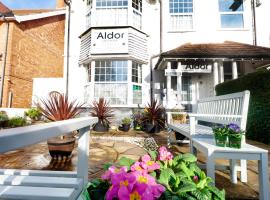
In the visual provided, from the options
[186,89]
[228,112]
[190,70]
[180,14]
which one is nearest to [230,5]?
[180,14]

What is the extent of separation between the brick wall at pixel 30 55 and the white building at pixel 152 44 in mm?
3199

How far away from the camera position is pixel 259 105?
17.3 ft

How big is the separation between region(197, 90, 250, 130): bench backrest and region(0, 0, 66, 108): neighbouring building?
935cm

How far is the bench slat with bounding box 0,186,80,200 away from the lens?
98 cm

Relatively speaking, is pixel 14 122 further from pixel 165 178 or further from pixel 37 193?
pixel 165 178

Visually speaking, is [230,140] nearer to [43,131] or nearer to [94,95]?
[43,131]

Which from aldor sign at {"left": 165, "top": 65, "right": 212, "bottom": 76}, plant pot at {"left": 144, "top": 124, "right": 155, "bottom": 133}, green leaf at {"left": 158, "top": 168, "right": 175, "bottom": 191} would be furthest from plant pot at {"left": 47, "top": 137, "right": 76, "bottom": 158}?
aldor sign at {"left": 165, "top": 65, "right": 212, "bottom": 76}

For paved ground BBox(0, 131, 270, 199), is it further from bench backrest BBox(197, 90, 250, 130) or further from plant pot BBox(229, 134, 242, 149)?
bench backrest BBox(197, 90, 250, 130)

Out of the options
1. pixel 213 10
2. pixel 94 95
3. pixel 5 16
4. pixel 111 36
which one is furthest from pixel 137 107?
pixel 5 16

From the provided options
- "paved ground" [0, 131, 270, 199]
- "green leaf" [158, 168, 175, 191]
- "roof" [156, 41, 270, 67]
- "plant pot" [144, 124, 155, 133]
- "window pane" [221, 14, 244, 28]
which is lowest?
"paved ground" [0, 131, 270, 199]

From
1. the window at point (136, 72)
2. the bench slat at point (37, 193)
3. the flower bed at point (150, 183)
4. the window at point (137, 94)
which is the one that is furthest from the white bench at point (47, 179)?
the window at point (136, 72)

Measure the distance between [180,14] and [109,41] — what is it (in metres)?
4.16

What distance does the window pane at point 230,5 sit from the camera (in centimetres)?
997

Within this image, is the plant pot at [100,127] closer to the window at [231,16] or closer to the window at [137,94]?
the window at [137,94]
